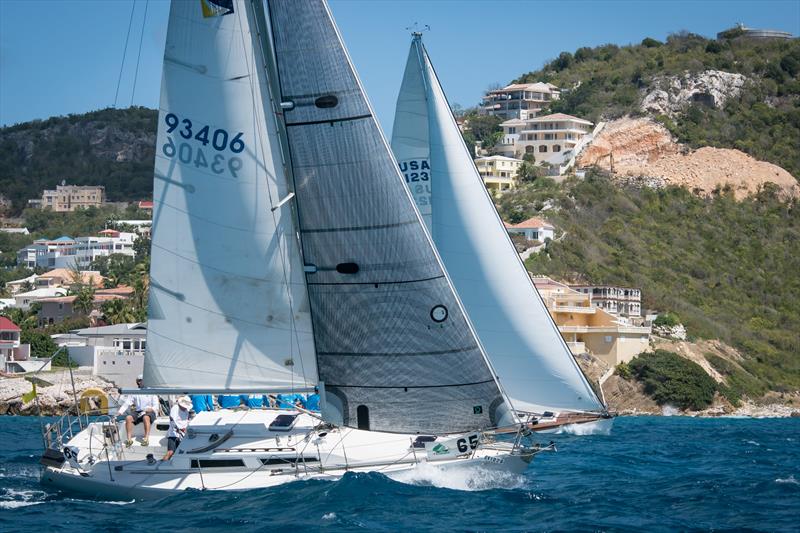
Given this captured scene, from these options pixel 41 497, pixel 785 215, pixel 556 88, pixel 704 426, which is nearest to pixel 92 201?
pixel 556 88

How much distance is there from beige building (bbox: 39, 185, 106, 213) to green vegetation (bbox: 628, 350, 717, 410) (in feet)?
390

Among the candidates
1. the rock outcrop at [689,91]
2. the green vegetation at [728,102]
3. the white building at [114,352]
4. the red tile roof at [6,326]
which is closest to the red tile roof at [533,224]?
the green vegetation at [728,102]

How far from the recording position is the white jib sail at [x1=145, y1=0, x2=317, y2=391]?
19.4 meters

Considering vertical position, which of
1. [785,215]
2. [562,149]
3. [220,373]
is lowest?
[220,373]

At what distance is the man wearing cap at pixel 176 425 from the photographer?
65.5ft

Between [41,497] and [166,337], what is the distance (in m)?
3.81

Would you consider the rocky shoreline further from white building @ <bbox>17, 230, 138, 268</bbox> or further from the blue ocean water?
white building @ <bbox>17, 230, 138, 268</bbox>

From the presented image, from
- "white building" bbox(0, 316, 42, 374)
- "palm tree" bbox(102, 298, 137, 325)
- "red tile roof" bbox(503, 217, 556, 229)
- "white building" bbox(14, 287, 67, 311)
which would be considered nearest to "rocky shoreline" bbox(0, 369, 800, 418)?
"white building" bbox(0, 316, 42, 374)

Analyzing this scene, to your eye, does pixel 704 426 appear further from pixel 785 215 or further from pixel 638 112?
pixel 638 112

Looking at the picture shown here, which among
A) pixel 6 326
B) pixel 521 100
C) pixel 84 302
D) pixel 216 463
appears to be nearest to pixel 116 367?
pixel 6 326

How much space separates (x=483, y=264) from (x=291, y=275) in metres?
6.90

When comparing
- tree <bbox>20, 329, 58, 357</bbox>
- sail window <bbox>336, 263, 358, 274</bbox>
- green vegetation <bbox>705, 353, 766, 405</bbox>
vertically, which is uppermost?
sail window <bbox>336, 263, 358, 274</bbox>

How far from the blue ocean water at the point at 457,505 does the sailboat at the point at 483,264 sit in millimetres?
1703

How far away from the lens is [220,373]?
1977 cm
